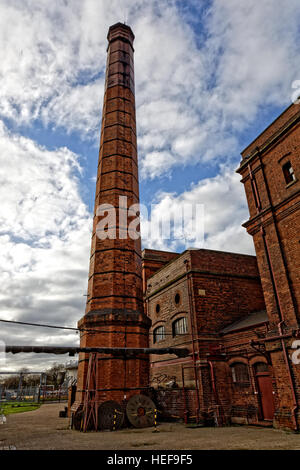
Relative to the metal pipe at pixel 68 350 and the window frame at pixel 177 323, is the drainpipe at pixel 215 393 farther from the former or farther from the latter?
the metal pipe at pixel 68 350

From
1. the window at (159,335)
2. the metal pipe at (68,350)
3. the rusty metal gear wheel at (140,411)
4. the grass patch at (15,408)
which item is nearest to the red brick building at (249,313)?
the window at (159,335)

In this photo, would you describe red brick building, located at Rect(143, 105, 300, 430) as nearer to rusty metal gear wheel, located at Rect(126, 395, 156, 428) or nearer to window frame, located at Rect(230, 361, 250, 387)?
window frame, located at Rect(230, 361, 250, 387)

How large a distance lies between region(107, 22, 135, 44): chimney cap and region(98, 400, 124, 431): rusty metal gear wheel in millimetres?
22379

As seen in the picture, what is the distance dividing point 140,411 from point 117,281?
489cm

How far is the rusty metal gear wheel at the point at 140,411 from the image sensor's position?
10805 mm

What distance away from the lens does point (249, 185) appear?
13.6 meters

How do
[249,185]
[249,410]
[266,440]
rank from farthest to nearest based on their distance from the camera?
[249,185], [249,410], [266,440]

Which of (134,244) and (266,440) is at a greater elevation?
(134,244)

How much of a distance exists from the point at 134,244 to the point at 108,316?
354 centimetres

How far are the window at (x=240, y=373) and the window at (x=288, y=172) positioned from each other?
8089 mm

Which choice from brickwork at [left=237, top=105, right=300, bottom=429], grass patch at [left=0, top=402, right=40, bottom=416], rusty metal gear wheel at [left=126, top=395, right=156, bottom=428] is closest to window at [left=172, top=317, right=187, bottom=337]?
rusty metal gear wheel at [left=126, top=395, right=156, bottom=428]

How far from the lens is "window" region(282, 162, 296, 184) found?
11664mm
